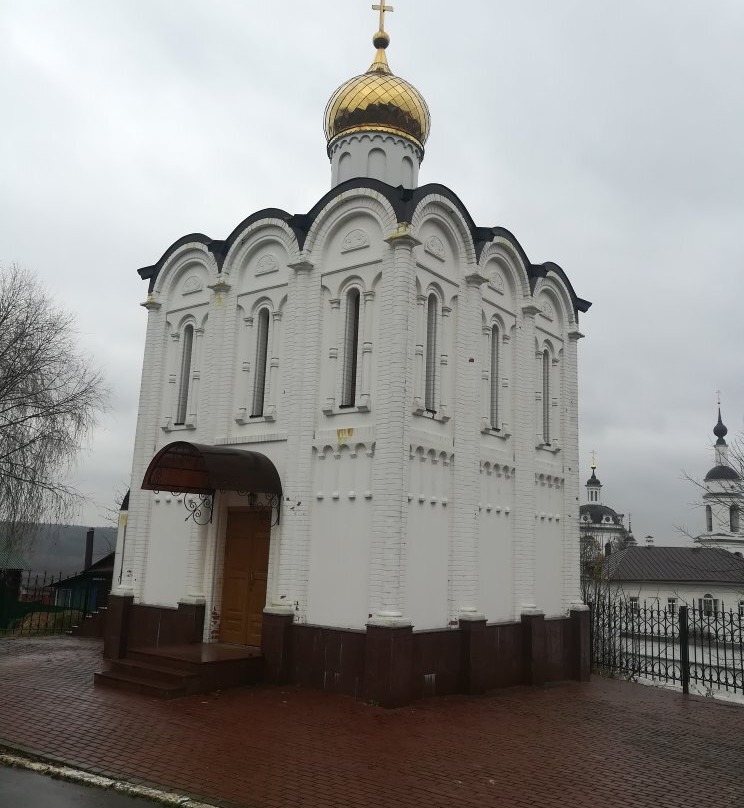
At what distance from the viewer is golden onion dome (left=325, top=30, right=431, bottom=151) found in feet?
52.9

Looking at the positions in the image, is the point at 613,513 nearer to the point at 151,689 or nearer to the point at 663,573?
the point at 663,573

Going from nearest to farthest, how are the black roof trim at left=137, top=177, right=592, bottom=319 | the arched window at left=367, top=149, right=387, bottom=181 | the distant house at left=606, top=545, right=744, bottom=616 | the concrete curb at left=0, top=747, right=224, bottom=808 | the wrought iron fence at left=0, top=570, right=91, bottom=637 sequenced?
the concrete curb at left=0, top=747, right=224, bottom=808, the black roof trim at left=137, top=177, right=592, bottom=319, the arched window at left=367, top=149, right=387, bottom=181, the wrought iron fence at left=0, top=570, right=91, bottom=637, the distant house at left=606, top=545, right=744, bottom=616

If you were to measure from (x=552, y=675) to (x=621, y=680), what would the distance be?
226cm

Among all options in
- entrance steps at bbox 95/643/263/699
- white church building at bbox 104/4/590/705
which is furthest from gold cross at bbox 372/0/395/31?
entrance steps at bbox 95/643/263/699

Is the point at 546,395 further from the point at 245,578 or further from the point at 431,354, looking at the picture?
the point at 245,578

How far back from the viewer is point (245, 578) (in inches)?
535

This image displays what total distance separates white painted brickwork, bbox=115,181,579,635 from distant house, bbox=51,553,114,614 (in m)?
8.20

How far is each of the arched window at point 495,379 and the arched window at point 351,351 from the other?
3.07 metres

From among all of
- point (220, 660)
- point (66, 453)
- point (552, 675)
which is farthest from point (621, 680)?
point (66, 453)

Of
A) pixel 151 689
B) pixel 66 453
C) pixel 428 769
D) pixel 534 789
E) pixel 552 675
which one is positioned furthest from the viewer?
pixel 66 453

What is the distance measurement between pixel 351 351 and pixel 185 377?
173 inches

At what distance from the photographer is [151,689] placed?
35.7ft

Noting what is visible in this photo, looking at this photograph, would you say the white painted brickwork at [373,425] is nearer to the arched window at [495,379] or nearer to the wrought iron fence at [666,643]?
the arched window at [495,379]

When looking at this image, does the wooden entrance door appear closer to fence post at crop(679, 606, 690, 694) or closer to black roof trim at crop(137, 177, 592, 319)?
black roof trim at crop(137, 177, 592, 319)
